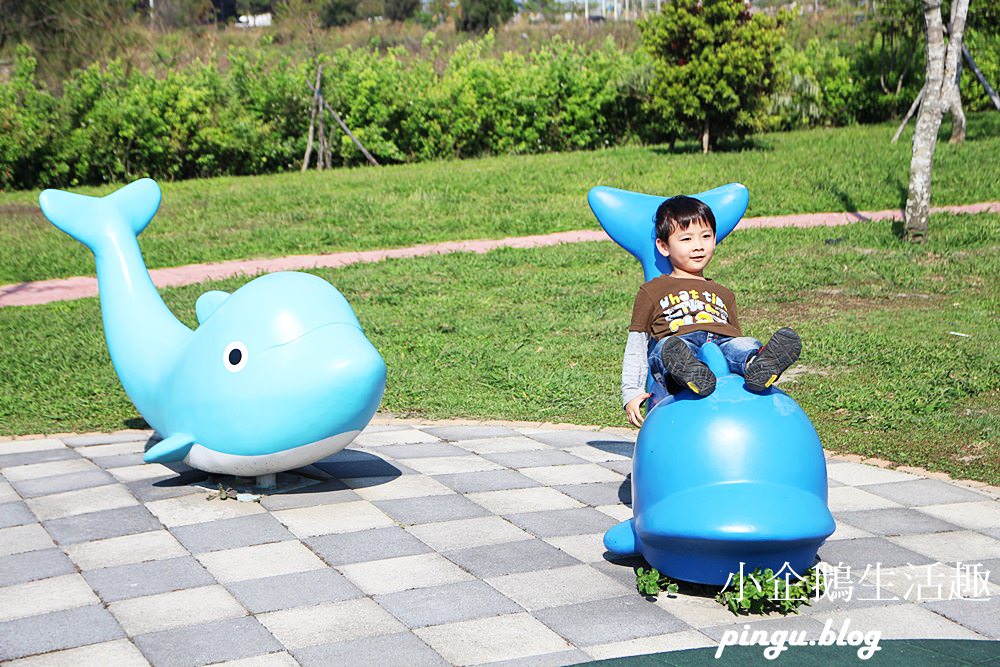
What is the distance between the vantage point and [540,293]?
11.1 m

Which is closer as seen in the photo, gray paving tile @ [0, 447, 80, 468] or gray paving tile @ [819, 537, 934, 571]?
gray paving tile @ [819, 537, 934, 571]

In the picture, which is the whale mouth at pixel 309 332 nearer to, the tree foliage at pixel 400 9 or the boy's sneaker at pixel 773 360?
the boy's sneaker at pixel 773 360

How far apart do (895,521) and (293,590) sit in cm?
284

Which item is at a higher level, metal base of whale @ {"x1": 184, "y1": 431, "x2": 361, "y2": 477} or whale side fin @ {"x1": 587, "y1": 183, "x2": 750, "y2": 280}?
whale side fin @ {"x1": 587, "y1": 183, "x2": 750, "y2": 280}

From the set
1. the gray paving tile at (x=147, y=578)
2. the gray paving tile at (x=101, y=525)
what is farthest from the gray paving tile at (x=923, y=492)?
the gray paving tile at (x=101, y=525)

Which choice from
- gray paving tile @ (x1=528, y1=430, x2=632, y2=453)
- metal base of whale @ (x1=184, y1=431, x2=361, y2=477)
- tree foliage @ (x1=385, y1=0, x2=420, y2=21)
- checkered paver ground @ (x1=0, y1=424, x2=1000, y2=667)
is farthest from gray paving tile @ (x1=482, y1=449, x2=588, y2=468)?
tree foliage @ (x1=385, y1=0, x2=420, y2=21)

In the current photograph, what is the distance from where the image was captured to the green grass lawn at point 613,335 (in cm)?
736

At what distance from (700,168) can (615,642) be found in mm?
13921

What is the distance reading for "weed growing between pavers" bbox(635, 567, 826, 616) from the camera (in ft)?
13.4

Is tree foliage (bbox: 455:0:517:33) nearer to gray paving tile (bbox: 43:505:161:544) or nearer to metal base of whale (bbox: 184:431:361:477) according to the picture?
metal base of whale (bbox: 184:431:361:477)

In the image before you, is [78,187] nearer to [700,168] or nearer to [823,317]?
[700,168]

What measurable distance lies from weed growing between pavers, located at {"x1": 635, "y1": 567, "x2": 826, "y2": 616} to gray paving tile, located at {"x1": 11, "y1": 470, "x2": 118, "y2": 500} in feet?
10.0

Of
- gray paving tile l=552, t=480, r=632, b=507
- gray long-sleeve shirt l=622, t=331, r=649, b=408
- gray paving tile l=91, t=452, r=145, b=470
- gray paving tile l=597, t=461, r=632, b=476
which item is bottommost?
gray paving tile l=597, t=461, r=632, b=476

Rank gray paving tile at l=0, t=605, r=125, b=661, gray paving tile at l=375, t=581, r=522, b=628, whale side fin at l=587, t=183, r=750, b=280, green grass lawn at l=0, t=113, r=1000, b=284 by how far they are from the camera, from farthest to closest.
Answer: green grass lawn at l=0, t=113, r=1000, b=284 < whale side fin at l=587, t=183, r=750, b=280 < gray paving tile at l=375, t=581, r=522, b=628 < gray paving tile at l=0, t=605, r=125, b=661
